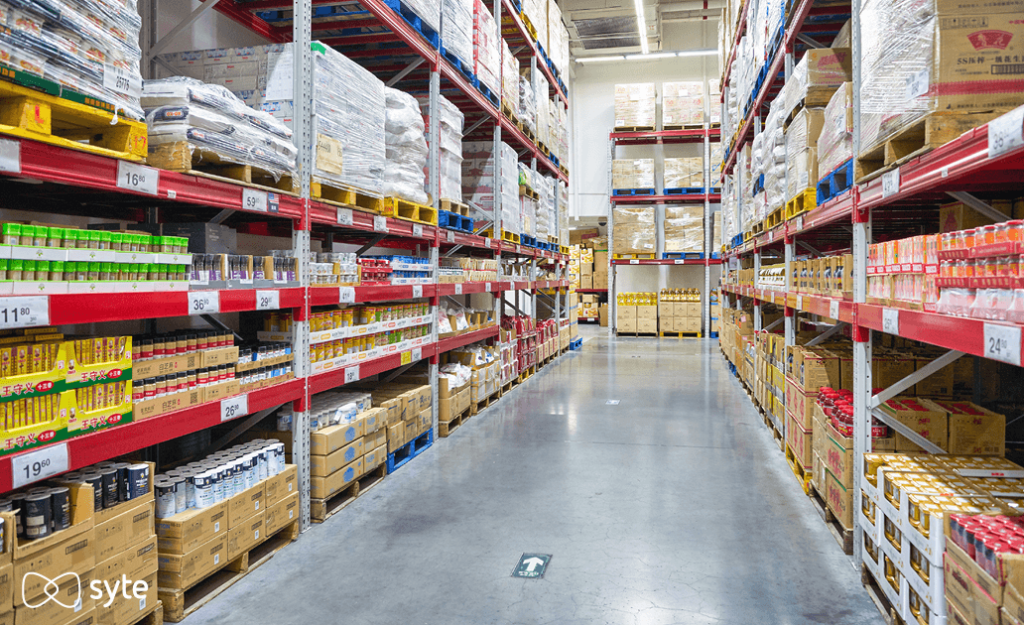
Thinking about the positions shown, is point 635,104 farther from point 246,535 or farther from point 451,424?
point 246,535

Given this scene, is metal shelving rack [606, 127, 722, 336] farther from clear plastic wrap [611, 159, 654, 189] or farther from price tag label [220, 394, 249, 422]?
price tag label [220, 394, 249, 422]

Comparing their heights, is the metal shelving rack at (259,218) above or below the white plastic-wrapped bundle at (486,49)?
below

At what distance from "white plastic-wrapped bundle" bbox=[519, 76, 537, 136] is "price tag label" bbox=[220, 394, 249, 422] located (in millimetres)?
6308

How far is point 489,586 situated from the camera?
315 centimetres

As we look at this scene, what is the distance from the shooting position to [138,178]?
2629mm

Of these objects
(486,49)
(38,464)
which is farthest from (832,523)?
(486,49)

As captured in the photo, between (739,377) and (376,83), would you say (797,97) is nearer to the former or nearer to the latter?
(376,83)

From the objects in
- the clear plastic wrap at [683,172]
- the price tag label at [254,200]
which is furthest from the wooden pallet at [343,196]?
the clear plastic wrap at [683,172]

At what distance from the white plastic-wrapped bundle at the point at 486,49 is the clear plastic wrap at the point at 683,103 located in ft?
33.1

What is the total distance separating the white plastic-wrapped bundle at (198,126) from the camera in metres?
2.91

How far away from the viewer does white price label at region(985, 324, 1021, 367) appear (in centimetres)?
173

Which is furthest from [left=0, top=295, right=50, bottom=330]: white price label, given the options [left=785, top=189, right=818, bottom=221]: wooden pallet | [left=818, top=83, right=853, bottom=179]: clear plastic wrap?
[left=785, top=189, right=818, bottom=221]: wooden pallet

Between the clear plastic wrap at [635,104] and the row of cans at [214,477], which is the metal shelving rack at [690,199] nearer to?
the clear plastic wrap at [635,104]

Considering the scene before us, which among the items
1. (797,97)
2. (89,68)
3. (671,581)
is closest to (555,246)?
(797,97)
